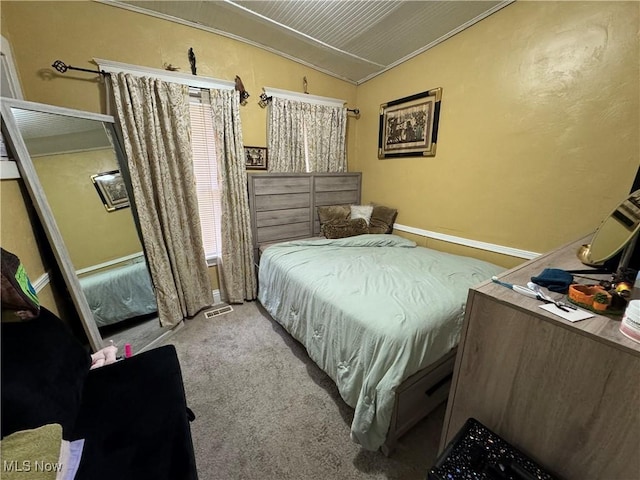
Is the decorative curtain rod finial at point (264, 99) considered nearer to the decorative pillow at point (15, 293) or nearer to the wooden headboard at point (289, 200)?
the wooden headboard at point (289, 200)

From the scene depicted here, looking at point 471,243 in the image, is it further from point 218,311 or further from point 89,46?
point 89,46

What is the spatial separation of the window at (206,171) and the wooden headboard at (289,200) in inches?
14.3

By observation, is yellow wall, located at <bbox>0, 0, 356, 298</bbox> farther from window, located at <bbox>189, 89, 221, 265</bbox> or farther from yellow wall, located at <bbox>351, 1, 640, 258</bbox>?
yellow wall, located at <bbox>351, 1, 640, 258</bbox>

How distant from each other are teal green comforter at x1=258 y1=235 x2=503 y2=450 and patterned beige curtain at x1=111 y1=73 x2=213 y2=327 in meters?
0.77

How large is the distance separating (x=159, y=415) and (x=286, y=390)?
84 centimetres

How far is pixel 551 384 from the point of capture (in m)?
0.73

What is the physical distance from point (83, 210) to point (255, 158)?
4.92ft

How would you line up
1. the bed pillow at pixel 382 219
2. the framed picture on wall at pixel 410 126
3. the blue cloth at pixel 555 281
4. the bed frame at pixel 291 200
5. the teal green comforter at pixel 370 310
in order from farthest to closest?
the bed pillow at pixel 382 219 → the bed frame at pixel 291 200 → the framed picture on wall at pixel 410 126 → the teal green comforter at pixel 370 310 → the blue cloth at pixel 555 281

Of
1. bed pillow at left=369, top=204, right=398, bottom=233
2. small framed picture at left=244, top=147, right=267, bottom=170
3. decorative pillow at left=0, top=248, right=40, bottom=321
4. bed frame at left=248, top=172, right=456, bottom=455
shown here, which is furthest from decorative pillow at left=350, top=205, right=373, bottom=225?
decorative pillow at left=0, top=248, right=40, bottom=321

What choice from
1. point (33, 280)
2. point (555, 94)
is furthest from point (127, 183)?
point (555, 94)

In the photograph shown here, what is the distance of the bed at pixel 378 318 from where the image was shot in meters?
1.17

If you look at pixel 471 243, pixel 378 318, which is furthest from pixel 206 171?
pixel 471 243

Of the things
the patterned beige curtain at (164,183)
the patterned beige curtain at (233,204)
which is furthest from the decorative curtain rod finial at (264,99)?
the patterned beige curtain at (164,183)

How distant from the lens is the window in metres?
2.34
